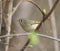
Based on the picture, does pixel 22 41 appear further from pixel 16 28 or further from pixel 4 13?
pixel 4 13

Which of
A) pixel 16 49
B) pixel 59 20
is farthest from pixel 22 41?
pixel 59 20

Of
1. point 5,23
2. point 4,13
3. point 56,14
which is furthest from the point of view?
point 56,14

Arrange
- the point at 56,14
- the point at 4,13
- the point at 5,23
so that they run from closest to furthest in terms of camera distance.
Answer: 1. the point at 5,23
2. the point at 4,13
3. the point at 56,14

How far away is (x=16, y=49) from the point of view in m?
1.98

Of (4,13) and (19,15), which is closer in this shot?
(4,13)

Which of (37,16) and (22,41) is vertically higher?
(37,16)

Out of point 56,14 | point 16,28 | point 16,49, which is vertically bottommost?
point 16,49

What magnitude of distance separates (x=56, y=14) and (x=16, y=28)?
38 cm

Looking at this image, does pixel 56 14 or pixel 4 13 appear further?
pixel 56 14

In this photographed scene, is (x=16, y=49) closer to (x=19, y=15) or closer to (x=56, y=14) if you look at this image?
(x=19, y=15)

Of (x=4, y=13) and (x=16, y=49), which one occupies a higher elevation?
(x=4, y=13)

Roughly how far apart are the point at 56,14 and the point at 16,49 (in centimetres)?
47

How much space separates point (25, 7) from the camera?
2.05 metres

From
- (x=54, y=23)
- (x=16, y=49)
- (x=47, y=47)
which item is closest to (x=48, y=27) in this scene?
(x=54, y=23)
